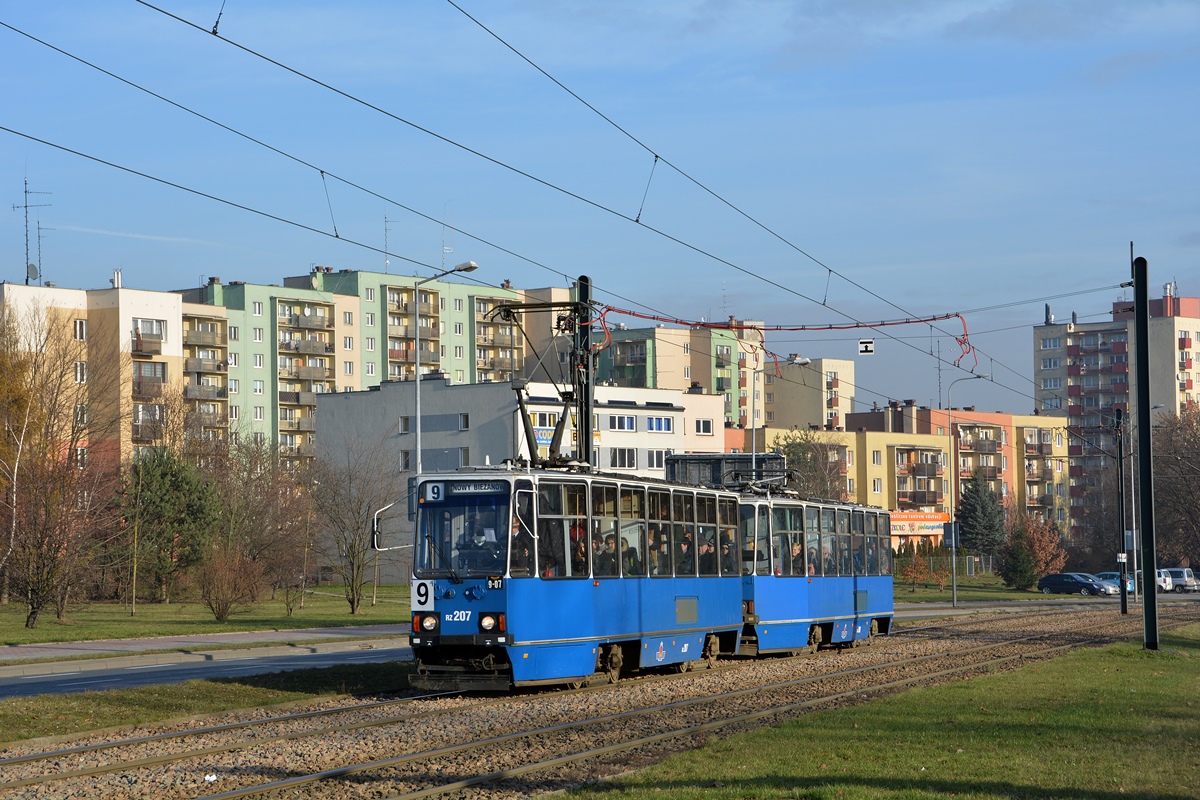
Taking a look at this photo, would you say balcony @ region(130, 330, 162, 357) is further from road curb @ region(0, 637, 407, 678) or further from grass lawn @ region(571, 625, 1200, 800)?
grass lawn @ region(571, 625, 1200, 800)

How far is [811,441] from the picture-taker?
10419cm

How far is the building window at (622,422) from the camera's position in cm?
8862

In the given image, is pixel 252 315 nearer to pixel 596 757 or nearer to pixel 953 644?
pixel 953 644

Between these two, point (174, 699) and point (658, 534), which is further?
point (658, 534)

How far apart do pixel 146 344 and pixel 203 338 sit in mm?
10656

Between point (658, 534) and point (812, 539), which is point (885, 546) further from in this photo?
point (658, 534)

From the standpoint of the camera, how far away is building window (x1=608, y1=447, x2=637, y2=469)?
88.3 m

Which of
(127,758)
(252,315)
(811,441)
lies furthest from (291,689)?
(252,315)

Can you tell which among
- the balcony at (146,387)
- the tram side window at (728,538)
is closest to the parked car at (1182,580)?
the tram side window at (728,538)

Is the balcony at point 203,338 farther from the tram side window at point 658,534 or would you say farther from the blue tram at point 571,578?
the tram side window at point 658,534

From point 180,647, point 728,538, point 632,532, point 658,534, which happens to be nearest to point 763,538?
point 728,538

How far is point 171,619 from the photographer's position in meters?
43.2

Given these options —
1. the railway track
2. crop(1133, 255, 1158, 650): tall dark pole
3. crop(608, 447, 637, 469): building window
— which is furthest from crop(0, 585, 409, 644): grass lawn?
crop(608, 447, 637, 469): building window

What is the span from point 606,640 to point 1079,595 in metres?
61.9
